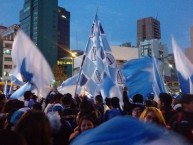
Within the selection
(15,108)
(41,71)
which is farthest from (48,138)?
(41,71)

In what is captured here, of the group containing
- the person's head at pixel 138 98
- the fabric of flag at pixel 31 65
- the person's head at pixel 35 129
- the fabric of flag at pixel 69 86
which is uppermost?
the fabric of flag at pixel 31 65

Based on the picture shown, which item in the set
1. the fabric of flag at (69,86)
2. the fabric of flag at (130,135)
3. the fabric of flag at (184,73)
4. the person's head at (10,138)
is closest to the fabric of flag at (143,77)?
the fabric of flag at (184,73)

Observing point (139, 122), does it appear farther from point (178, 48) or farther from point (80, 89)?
point (80, 89)

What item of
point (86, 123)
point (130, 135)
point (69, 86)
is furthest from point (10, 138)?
point (69, 86)

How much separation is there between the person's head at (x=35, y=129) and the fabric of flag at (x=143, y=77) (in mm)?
10413

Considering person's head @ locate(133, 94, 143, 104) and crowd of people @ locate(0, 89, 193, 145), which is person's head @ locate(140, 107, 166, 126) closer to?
crowd of people @ locate(0, 89, 193, 145)

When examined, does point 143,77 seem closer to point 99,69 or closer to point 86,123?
point 99,69

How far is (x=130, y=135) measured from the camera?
148 centimetres

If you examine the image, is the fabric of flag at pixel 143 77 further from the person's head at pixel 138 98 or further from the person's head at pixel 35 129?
the person's head at pixel 35 129

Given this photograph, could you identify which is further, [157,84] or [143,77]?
[143,77]

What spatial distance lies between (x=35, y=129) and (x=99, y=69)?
40.9ft

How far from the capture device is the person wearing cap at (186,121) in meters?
4.86

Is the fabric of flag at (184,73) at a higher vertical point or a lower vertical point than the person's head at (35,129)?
higher

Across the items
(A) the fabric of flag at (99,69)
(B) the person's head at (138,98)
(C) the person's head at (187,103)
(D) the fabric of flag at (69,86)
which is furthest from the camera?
(D) the fabric of flag at (69,86)
